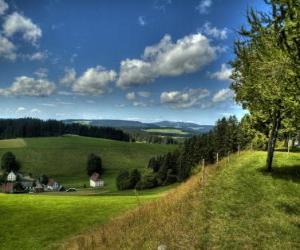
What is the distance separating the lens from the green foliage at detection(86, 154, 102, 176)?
172 meters

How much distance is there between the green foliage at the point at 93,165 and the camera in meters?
172

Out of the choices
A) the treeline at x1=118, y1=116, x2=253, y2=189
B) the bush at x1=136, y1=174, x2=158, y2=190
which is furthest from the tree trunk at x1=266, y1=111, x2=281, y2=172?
the bush at x1=136, y1=174, x2=158, y2=190

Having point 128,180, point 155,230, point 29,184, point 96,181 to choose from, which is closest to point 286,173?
point 155,230

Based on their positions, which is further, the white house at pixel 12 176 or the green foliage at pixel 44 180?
the white house at pixel 12 176

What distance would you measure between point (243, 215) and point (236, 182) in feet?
25.8

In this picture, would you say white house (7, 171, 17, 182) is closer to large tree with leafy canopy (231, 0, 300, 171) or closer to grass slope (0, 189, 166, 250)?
grass slope (0, 189, 166, 250)

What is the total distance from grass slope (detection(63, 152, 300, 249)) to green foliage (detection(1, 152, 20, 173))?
156895mm

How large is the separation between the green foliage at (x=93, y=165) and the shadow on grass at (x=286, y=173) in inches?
5582

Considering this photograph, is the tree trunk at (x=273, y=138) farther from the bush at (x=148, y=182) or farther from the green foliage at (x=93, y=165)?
the green foliage at (x=93, y=165)

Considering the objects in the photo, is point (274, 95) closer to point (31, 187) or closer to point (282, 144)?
point (282, 144)

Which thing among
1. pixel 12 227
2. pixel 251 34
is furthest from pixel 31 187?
pixel 251 34

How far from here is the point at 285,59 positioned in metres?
19.2

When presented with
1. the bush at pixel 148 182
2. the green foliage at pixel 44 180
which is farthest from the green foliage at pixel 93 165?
the bush at pixel 148 182

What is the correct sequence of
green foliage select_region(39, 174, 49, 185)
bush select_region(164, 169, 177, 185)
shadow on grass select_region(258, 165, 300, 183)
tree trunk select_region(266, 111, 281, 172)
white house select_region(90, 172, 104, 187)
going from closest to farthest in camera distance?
shadow on grass select_region(258, 165, 300, 183)
tree trunk select_region(266, 111, 281, 172)
bush select_region(164, 169, 177, 185)
white house select_region(90, 172, 104, 187)
green foliage select_region(39, 174, 49, 185)
